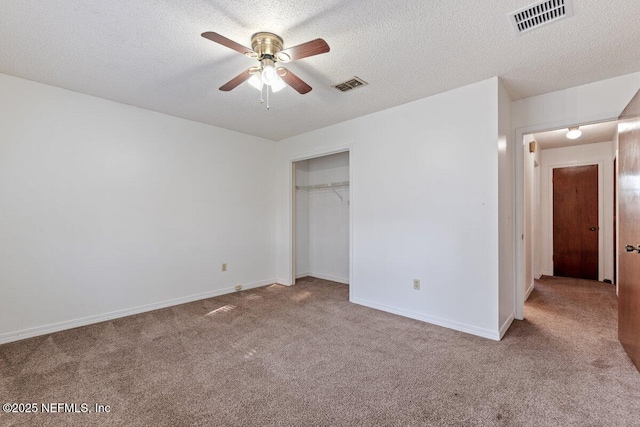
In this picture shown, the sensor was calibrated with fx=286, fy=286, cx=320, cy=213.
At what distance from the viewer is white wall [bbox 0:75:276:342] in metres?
2.75

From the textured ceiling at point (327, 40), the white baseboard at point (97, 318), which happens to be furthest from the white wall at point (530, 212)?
the white baseboard at point (97, 318)

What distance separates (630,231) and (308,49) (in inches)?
113

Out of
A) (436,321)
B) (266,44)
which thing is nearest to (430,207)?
(436,321)

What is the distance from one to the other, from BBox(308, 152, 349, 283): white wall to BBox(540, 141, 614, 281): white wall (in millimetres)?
4042

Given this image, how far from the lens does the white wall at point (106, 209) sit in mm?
2746

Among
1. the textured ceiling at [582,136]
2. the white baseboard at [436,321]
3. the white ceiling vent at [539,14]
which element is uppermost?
the white ceiling vent at [539,14]

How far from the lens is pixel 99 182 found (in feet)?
10.5

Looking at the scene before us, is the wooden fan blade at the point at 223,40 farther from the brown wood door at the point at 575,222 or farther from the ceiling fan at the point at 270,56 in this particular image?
the brown wood door at the point at 575,222

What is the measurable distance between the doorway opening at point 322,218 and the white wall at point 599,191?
406 cm

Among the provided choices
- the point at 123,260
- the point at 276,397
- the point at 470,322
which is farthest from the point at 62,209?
the point at 470,322

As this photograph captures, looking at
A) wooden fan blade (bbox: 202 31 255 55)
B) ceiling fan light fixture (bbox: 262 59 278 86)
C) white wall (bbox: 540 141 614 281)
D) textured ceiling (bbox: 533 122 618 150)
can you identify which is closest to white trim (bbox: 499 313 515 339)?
textured ceiling (bbox: 533 122 618 150)

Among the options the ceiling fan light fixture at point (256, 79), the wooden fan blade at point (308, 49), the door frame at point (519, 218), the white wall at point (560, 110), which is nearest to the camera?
the wooden fan blade at point (308, 49)

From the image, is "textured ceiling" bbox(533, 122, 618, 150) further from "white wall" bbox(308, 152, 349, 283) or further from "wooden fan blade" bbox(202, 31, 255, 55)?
"wooden fan blade" bbox(202, 31, 255, 55)

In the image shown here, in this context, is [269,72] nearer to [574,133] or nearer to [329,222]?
[329,222]
